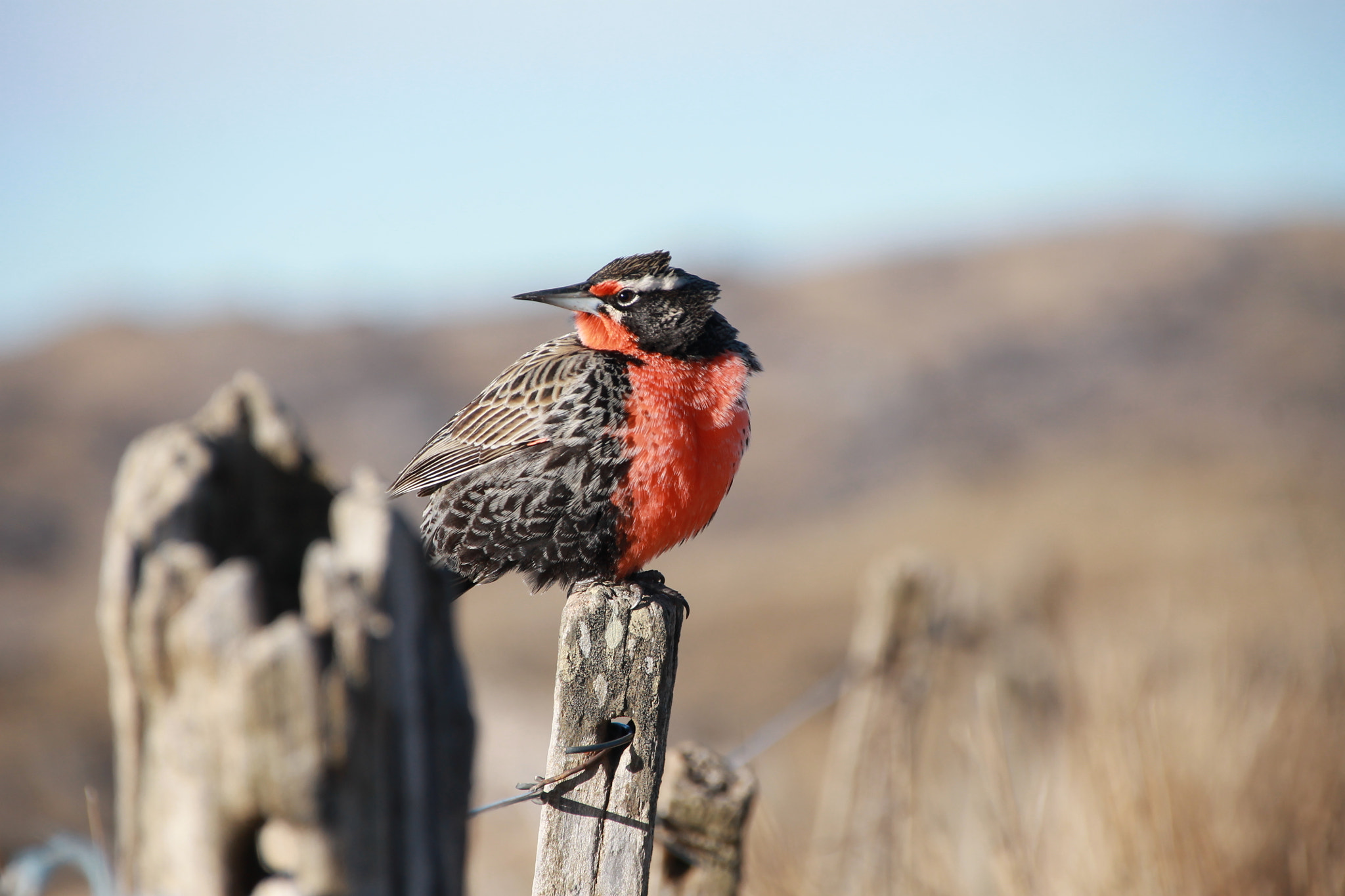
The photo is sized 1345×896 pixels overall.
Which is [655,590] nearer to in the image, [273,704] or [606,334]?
[606,334]

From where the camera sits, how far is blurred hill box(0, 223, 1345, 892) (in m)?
11.5

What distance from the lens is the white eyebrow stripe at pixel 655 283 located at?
273 cm

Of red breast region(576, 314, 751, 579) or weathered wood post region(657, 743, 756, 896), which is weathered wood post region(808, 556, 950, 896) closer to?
weathered wood post region(657, 743, 756, 896)

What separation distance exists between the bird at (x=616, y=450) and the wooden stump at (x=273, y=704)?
1.14 feet

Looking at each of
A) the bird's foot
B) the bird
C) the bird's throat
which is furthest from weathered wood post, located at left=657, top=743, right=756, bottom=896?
the bird's throat

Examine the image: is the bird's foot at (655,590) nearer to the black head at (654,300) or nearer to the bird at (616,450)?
the bird at (616,450)

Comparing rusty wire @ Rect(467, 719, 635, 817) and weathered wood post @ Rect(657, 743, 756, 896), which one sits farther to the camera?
weathered wood post @ Rect(657, 743, 756, 896)

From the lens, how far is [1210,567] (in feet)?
44.6

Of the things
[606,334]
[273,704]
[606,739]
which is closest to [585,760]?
[606,739]

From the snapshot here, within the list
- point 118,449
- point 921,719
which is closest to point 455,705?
point 921,719

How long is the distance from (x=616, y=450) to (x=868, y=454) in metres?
28.3

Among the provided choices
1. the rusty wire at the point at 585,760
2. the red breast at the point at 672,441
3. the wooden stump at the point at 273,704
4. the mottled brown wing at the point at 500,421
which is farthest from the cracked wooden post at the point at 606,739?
the mottled brown wing at the point at 500,421

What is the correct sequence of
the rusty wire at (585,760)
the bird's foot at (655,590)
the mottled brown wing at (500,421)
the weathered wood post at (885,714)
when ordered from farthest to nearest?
the weathered wood post at (885,714), the mottled brown wing at (500,421), the bird's foot at (655,590), the rusty wire at (585,760)

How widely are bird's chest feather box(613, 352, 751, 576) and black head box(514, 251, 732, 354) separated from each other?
0.21 feet
